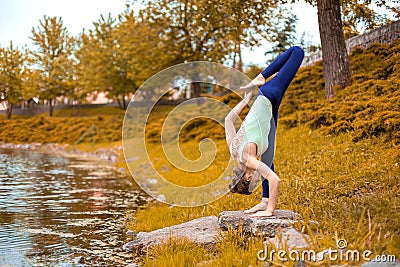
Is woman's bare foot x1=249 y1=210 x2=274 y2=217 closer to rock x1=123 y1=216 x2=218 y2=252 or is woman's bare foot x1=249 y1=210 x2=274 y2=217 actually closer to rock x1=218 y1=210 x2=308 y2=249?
rock x1=218 y1=210 x2=308 y2=249

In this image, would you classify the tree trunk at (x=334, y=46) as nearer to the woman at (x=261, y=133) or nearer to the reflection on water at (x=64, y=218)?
the reflection on water at (x=64, y=218)

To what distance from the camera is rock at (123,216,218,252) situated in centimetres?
554

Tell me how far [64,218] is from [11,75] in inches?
2019

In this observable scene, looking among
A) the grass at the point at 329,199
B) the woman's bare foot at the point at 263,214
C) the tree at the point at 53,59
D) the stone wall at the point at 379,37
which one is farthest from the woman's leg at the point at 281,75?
the tree at the point at 53,59

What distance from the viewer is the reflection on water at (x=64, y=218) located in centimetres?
602

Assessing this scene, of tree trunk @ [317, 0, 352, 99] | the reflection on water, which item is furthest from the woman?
tree trunk @ [317, 0, 352, 99]

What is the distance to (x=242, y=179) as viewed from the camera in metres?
5.27

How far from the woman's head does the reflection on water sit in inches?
66.8

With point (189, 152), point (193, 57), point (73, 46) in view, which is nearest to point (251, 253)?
point (189, 152)

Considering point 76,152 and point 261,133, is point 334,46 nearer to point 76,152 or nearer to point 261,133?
point 261,133

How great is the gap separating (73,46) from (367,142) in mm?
52464

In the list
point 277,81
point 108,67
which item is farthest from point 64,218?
point 108,67

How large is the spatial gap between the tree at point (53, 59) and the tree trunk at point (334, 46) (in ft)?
140

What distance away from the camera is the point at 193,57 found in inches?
1046
